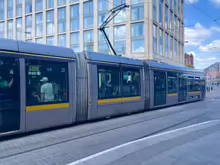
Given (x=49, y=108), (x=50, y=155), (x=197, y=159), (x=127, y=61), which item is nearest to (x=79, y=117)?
(x=49, y=108)

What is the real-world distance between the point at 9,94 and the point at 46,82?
1.31m

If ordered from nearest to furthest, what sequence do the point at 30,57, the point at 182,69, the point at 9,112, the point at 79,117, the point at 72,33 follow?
the point at 9,112 → the point at 30,57 → the point at 79,117 → the point at 182,69 → the point at 72,33

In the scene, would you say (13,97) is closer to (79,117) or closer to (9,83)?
(9,83)

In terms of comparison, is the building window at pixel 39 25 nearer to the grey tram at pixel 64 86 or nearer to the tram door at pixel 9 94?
the grey tram at pixel 64 86

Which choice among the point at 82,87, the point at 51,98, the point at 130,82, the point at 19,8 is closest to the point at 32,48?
the point at 51,98

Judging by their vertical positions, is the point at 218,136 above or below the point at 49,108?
below

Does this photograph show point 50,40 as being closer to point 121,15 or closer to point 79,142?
point 121,15

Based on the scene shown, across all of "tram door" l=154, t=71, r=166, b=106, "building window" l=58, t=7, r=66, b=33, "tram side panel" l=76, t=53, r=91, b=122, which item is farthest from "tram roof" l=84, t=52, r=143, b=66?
"building window" l=58, t=7, r=66, b=33

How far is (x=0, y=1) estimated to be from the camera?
45.9 meters

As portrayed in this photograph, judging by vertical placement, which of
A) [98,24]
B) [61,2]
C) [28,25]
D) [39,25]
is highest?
[61,2]

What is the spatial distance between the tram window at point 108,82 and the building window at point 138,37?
73.9ft

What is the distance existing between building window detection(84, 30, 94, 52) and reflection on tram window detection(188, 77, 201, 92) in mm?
20227

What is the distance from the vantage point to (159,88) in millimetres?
13344

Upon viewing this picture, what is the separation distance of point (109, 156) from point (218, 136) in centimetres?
396
